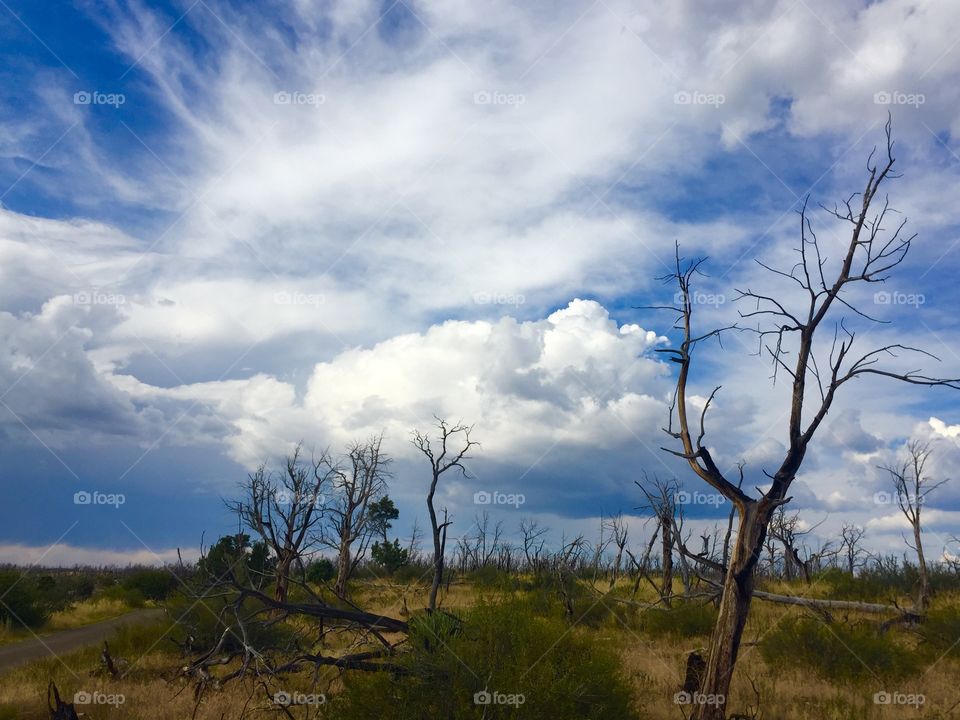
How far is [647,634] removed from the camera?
747 inches

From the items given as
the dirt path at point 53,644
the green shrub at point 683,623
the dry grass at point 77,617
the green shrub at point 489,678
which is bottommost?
the dry grass at point 77,617

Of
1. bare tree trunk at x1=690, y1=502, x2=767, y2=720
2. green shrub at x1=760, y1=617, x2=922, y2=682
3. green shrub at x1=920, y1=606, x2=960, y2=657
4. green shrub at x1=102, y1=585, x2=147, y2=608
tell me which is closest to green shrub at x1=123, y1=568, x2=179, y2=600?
green shrub at x1=102, y1=585, x2=147, y2=608

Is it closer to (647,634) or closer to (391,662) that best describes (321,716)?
(391,662)

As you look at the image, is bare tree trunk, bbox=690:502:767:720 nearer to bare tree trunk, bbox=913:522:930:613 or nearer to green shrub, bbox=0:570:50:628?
bare tree trunk, bbox=913:522:930:613

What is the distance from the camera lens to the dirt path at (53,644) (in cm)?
1788

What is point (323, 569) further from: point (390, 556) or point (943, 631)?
point (943, 631)

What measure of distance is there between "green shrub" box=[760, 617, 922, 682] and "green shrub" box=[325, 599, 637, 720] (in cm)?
809

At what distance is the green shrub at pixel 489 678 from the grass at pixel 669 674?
71 mm

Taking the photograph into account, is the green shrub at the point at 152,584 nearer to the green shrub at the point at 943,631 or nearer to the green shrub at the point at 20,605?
the green shrub at the point at 20,605

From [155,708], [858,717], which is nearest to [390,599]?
[155,708]

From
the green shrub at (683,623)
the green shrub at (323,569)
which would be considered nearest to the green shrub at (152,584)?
the green shrub at (323,569)

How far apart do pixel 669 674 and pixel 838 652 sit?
3863 mm

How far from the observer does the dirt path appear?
58.6 ft

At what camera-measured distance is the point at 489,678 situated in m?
6.83
